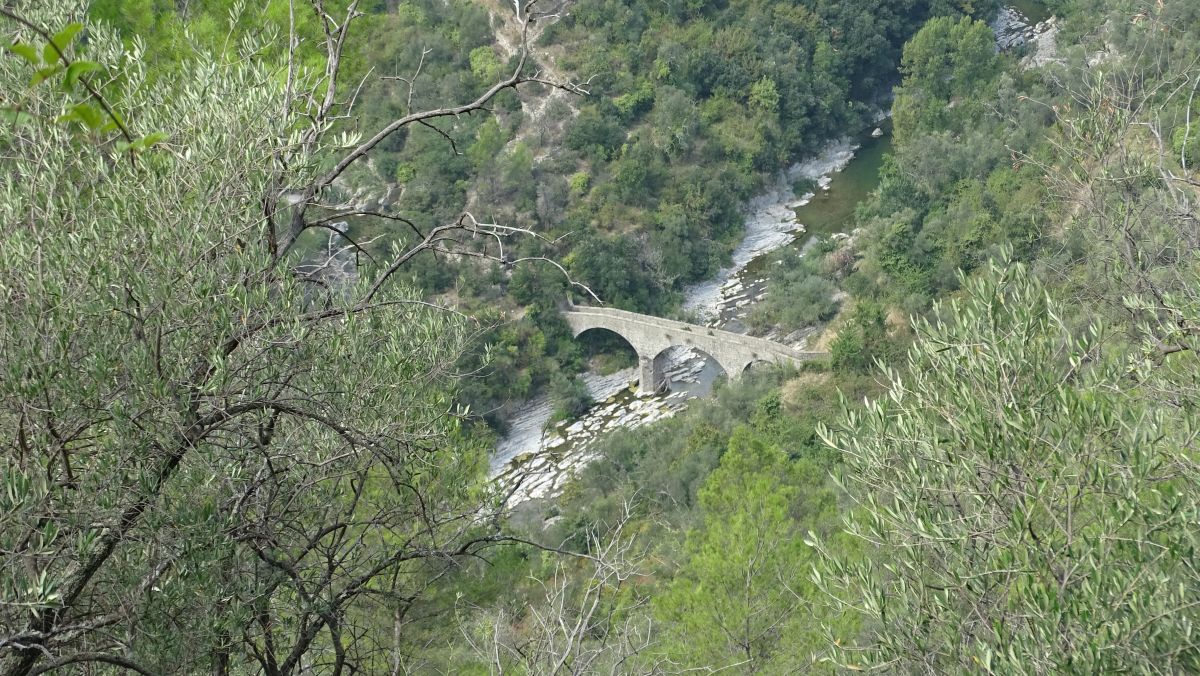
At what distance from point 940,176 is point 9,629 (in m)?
27.5

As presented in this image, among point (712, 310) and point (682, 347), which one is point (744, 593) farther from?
point (712, 310)

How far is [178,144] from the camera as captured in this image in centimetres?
418

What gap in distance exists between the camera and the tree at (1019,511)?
344 cm

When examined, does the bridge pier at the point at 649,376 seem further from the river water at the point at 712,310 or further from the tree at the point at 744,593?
the tree at the point at 744,593

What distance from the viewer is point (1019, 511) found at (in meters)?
3.73

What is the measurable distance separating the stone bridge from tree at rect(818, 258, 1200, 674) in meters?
20.1

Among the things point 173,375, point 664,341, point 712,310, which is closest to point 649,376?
point 664,341

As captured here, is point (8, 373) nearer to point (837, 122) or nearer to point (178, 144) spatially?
point (178, 144)

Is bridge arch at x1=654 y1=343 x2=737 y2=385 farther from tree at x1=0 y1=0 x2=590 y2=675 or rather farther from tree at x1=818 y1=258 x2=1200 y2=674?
tree at x1=0 y1=0 x2=590 y2=675

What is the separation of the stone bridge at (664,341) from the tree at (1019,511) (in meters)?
20.1

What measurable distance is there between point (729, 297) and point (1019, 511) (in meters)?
28.0

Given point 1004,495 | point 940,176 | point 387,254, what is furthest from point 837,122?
point 1004,495

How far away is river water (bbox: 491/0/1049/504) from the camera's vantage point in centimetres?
2516

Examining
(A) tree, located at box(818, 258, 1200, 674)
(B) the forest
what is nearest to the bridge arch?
(B) the forest
